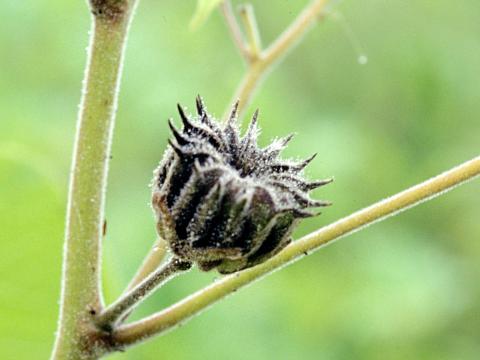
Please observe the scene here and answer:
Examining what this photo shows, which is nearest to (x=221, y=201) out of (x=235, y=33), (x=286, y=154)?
(x=235, y=33)

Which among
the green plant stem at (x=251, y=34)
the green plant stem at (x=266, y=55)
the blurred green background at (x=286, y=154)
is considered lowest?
the blurred green background at (x=286, y=154)

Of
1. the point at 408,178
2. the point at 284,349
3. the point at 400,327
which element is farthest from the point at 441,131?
the point at 284,349

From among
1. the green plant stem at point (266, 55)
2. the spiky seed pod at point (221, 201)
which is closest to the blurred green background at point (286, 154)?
the green plant stem at point (266, 55)

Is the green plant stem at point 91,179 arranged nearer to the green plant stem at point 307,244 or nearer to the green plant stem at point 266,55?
the green plant stem at point 307,244

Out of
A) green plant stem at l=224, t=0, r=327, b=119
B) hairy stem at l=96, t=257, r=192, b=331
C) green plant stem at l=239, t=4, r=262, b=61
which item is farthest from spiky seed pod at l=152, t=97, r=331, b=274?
green plant stem at l=239, t=4, r=262, b=61

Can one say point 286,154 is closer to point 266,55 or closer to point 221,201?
point 266,55

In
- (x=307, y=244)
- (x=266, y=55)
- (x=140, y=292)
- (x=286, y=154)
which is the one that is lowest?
(x=286, y=154)
